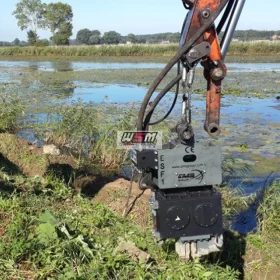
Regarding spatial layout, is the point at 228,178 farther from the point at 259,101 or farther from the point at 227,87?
the point at 227,87

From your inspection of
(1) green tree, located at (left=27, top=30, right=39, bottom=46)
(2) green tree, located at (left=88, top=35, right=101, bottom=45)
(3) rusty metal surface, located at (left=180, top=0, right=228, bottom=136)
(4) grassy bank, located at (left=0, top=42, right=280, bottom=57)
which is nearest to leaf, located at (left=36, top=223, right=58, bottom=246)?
(3) rusty metal surface, located at (left=180, top=0, right=228, bottom=136)

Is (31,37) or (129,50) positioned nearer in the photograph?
(129,50)

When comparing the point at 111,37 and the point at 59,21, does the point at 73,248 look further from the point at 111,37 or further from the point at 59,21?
the point at 111,37

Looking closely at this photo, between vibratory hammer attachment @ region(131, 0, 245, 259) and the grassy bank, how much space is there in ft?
121

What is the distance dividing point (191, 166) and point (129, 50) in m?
40.5

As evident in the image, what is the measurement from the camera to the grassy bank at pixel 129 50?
39406 millimetres

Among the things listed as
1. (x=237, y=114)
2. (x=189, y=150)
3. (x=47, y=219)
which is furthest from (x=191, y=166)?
(x=237, y=114)

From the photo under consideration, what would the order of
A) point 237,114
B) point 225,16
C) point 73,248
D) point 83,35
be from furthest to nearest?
point 83,35
point 237,114
point 73,248
point 225,16

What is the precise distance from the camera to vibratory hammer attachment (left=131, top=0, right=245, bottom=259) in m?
2.94

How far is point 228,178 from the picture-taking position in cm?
684

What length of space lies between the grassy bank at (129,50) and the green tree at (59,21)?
62.6ft

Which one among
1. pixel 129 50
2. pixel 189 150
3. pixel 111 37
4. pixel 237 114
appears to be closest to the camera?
pixel 189 150

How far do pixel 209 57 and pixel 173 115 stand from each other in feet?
26.6

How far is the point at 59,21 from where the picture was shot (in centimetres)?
7194
